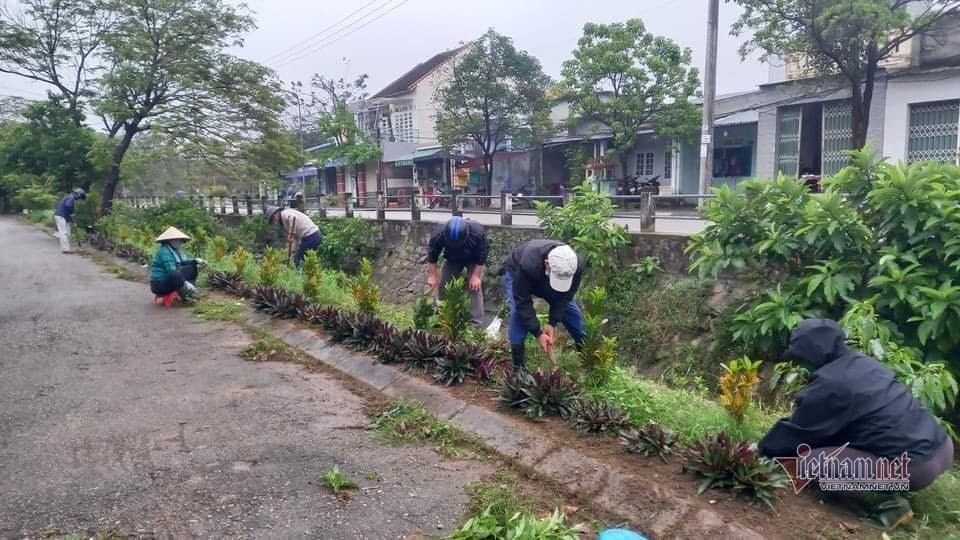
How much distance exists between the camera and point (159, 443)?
4.37m

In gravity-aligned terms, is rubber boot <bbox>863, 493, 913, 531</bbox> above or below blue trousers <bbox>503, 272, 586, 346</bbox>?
below

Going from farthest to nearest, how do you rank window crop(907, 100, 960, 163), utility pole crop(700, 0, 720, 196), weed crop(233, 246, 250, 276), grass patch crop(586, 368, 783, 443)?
1. window crop(907, 100, 960, 163)
2. utility pole crop(700, 0, 720, 196)
3. weed crop(233, 246, 250, 276)
4. grass patch crop(586, 368, 783, 443)

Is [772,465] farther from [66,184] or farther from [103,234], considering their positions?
[66,184]

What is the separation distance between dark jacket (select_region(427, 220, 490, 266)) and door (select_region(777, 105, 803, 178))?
13.8 m

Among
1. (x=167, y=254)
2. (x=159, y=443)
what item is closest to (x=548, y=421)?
(x=159, y=443)

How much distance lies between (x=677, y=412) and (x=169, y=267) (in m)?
7.49

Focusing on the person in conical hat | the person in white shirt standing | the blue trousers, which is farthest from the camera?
the person in white shirt standing

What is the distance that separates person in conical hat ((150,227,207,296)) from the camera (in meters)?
9.02

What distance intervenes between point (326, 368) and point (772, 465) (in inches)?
167

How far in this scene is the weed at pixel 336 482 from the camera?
3.69 meters

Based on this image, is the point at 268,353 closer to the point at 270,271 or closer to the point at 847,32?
the point at 270,271

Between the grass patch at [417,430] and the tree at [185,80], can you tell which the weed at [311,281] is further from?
the tree at [185,80]

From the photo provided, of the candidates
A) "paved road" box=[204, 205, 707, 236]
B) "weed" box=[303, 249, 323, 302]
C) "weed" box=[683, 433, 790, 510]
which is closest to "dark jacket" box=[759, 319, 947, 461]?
"weed" box=[683, 433, 790, 510]

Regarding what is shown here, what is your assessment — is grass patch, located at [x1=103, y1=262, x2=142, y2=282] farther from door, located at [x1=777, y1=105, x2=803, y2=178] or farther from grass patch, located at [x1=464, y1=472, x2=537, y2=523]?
door, located at [x1=777, y1=105, x2=803, y2=178]
